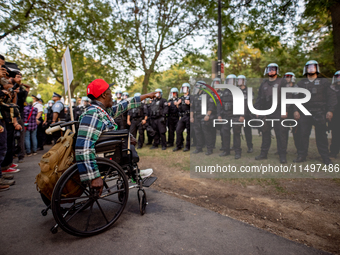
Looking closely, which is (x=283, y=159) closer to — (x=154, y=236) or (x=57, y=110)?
(x=154, y=236)

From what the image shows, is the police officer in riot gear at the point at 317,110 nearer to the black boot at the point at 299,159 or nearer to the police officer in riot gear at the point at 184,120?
the black boot at the point at 299,159

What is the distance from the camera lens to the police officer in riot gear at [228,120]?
21.4 feet

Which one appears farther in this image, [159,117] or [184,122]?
[159,117]

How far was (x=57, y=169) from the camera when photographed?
2455mm

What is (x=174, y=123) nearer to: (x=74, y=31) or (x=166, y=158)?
(x=166, y=158)

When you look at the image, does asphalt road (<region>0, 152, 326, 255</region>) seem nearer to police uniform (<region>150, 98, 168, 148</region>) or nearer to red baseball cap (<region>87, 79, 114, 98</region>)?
red baseball cap (<region>87, 79, 114, 98</region>)

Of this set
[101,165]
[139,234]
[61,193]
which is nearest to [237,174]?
[139,234]

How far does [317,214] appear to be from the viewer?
118 inches

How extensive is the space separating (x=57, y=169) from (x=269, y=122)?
5.45 meters

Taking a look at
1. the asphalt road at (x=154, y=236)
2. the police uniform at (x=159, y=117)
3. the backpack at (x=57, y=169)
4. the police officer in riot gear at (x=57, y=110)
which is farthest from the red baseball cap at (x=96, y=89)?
the police officer in riot gear at (x=57, y=110)

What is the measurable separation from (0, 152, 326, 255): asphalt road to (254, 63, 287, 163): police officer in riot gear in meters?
3.59

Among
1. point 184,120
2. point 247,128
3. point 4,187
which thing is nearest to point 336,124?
point 247,128

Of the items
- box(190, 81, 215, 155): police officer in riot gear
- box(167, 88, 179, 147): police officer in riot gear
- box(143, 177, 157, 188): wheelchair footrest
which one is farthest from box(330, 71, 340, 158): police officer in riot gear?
box(143, 177, 157, 188): wheelchair footrest

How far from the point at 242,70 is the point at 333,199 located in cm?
2532
